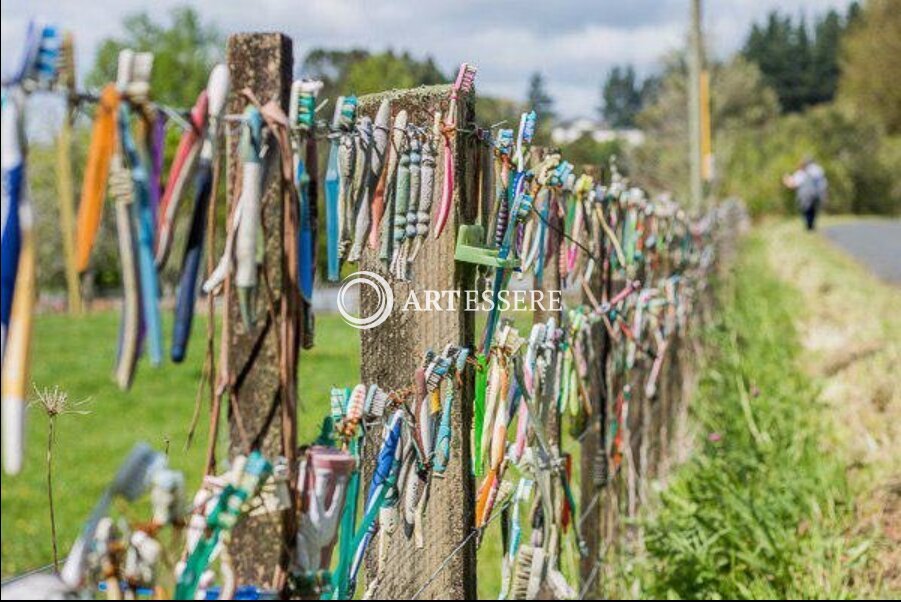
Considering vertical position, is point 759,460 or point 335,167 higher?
point 335,167

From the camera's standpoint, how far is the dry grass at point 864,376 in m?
4.25

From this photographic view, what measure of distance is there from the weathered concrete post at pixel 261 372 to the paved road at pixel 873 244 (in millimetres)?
13561

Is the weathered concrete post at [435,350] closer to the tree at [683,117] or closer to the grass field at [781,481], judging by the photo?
the grass field at [781,481]

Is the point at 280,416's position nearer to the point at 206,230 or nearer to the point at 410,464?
the point at 206,230

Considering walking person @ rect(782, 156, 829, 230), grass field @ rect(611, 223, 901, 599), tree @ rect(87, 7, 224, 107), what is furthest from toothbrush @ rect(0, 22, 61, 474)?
tree @ rect(87, 7, 224, 107)

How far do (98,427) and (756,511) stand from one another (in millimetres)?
9068

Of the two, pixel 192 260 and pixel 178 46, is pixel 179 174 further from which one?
pixel 178 46

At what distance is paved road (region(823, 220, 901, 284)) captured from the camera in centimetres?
1574

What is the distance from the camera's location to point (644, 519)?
4.18 meters

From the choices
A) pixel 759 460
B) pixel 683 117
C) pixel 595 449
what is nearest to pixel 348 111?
pixel 595 449

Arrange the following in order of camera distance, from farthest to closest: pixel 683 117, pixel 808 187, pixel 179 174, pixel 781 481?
pixel 683 117 < pixel 808 187 < pixel 781 481 < pixel 179 174

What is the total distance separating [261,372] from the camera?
131 centimetres

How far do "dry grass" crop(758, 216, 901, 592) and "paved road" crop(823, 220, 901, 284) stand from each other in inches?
93.5

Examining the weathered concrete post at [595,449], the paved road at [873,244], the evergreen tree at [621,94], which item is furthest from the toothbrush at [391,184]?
the evergreen tree at [621,94]
